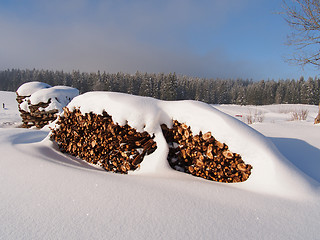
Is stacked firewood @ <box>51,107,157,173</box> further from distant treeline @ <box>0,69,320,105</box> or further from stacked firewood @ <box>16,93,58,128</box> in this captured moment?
distant treeline @ <box>0,69,320,105</box>

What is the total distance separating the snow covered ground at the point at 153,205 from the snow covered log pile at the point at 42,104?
6606mm

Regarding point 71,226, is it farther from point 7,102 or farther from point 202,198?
point 7,102

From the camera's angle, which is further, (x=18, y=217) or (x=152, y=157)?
(x=152, y=157)

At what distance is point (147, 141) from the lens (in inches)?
103

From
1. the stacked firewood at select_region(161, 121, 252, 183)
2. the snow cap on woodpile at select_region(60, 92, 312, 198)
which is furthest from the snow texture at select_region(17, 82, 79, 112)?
the stacked firewood at select_region(161, 121, 252, 183)

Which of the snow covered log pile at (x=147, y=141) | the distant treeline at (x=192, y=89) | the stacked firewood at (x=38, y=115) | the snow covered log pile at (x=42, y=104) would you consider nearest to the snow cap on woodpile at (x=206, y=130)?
the snow covered log pile at (x=147, y=141)

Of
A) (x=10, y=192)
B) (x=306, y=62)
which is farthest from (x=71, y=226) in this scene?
(x=306, y=62)

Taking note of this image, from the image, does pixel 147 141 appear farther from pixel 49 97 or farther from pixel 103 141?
pixel 49 97

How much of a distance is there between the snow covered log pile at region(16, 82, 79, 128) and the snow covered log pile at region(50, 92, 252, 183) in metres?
5.82

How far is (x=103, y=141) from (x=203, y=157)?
5.21 feet

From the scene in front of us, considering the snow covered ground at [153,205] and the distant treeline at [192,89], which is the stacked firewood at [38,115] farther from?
the distant treeline at [192,89]

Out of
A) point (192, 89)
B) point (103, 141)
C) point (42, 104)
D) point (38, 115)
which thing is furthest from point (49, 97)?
point (192, 89)

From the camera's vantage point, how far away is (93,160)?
3027 millimetres

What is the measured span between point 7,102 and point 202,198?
29.5m
